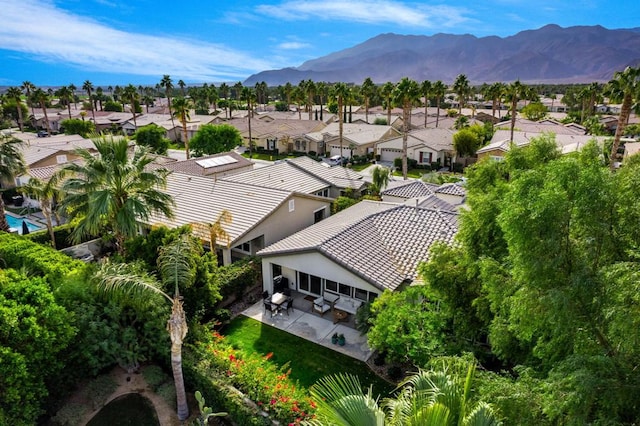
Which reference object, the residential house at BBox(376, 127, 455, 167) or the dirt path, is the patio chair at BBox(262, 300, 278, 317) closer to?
the dirt path

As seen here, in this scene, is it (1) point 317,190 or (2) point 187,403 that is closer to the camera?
(2) point 187,403

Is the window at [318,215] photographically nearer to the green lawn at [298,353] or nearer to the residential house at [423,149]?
the green lawn at [298,353]

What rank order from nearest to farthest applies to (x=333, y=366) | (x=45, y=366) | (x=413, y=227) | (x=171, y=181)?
(x=45, y=366)
(x=333, y=366)
(x=413, y=227)
(x=171, y=181)

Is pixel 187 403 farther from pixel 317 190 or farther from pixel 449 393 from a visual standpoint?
pixel 317 190

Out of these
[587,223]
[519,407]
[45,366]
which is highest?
[587,223]

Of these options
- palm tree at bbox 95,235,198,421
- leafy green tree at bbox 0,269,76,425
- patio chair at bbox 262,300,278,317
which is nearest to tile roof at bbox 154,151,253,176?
patio chair at bbox 262,300,278,317

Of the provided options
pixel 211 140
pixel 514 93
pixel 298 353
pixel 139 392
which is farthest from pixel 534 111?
pixel 139 392

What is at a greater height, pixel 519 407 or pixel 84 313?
pixel 519 407

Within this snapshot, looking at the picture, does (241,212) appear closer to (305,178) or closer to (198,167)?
(305,178)

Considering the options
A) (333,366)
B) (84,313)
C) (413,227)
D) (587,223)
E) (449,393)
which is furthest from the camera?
(413,227)

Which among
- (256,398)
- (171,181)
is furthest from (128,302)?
(171,181)
